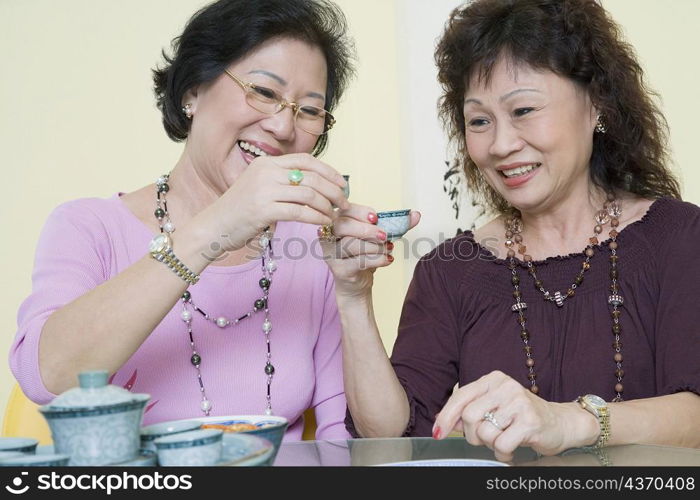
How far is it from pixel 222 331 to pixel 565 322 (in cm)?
82

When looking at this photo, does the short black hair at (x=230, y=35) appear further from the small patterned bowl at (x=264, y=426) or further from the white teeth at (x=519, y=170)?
the small patterned bowl at (x=264, y=426)

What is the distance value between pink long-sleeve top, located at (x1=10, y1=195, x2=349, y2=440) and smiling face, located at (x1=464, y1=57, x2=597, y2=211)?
1.69 ft

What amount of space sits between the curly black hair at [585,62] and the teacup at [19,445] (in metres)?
1.35

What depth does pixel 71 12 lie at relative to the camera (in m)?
3.42

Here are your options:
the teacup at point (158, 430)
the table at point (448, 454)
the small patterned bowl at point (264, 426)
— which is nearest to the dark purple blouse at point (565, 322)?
the table at point (448, 454)

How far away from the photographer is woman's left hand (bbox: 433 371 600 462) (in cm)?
125

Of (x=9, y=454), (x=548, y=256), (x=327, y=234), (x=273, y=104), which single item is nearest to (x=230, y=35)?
(x=273, y=104)

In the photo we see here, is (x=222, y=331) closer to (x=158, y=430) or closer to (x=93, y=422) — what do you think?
(x=158, y=430)

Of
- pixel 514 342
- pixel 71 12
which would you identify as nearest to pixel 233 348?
pixel 514 342

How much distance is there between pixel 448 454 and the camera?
129cm

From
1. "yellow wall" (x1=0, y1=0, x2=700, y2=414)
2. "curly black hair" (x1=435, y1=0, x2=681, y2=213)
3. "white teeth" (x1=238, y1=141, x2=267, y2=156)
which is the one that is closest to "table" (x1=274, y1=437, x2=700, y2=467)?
"white teeth" (x1=238, y1=141, x2=267, y2=156)

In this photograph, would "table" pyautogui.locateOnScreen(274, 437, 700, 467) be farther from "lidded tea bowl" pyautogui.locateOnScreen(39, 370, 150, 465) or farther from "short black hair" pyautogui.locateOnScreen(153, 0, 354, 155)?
"short black hair" pyautogui.locateOnScreen(153, 0, 354, 155)

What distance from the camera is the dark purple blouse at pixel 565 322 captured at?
1.82 meters
